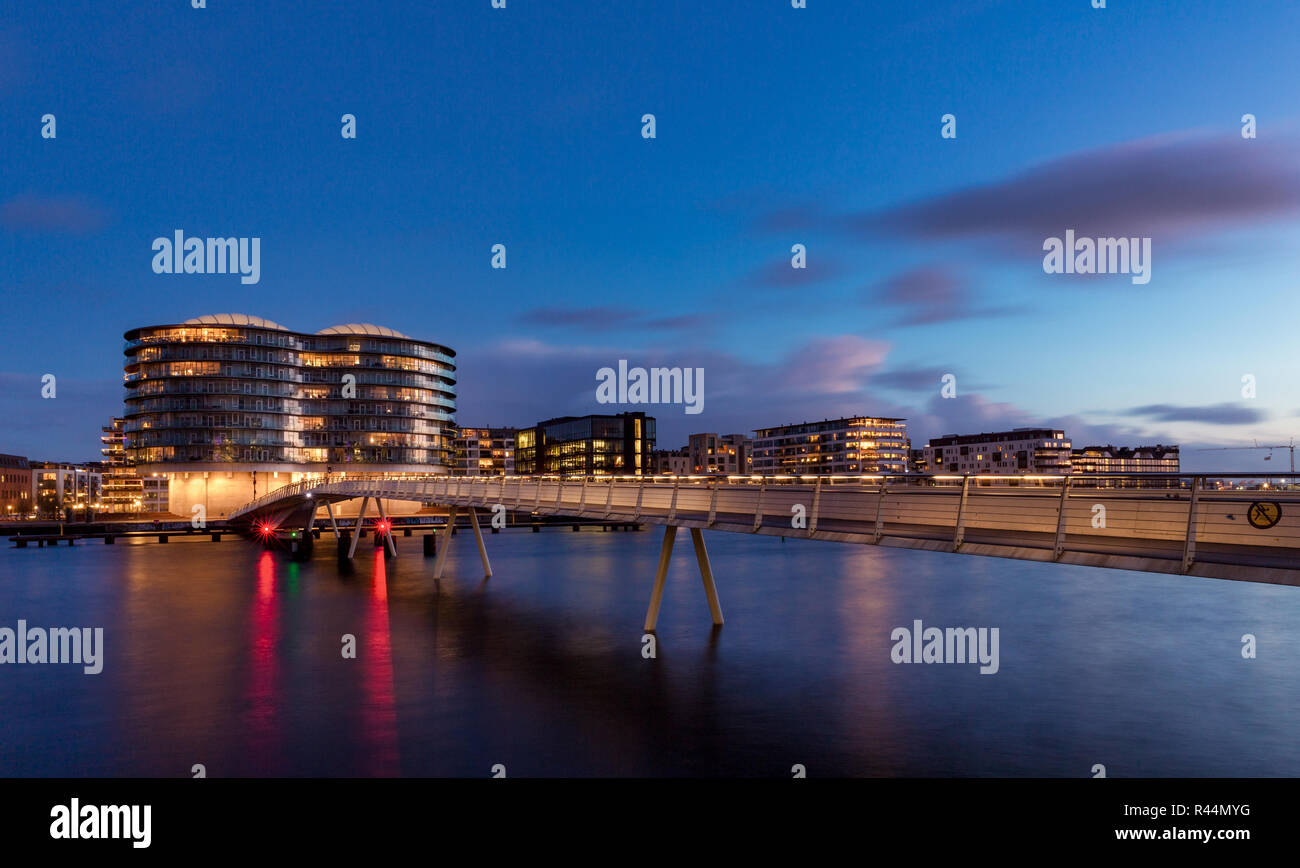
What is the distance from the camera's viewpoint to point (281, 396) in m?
148

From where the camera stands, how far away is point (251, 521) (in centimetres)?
10200

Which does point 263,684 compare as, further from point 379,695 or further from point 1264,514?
point 1264,514

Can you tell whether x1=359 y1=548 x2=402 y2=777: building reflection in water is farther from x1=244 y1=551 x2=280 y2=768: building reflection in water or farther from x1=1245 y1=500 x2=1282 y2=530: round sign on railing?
x1=1245 y1=500 x2=1282 y2=530: round sign on railing

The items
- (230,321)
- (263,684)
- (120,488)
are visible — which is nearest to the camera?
(263,684)

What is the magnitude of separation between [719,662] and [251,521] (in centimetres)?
8549

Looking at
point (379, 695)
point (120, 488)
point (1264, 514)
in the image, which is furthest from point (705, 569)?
point (120, 488)

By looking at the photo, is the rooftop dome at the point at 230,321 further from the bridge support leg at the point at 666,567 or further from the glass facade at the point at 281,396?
the bridge support leg at the point at 666,567

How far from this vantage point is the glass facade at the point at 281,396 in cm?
14050

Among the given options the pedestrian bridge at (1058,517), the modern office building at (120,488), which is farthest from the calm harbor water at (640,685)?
the modern office building at (120,488)

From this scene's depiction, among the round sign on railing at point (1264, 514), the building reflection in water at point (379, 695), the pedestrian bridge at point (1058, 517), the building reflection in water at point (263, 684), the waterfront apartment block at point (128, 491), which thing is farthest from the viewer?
the waterfront apartment block at point (128, 491)

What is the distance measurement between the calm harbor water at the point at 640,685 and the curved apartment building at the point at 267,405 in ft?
302

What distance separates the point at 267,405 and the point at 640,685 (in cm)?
13517
